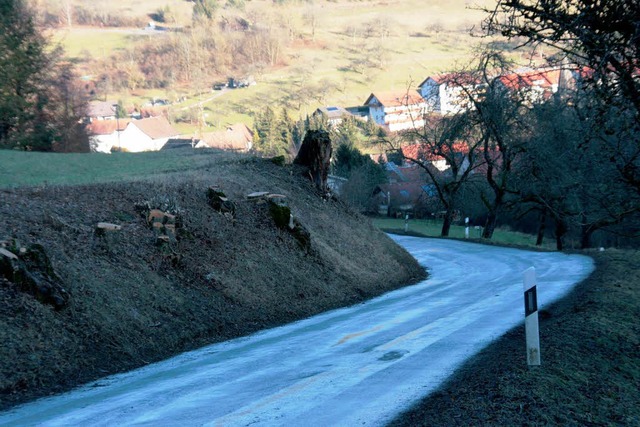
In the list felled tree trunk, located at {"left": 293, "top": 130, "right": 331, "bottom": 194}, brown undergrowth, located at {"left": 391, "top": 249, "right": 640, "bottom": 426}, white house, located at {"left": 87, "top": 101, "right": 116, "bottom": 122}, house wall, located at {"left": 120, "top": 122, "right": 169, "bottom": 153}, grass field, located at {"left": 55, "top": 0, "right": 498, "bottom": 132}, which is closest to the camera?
brown undergrowth, located at {"left": 391, "top": 249, "right": 640, "bottom": 426}

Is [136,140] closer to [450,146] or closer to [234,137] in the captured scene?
[234,137]

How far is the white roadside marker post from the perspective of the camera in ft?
26.6

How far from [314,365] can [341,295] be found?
321 inches

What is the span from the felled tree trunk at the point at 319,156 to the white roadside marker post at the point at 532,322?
1710cm

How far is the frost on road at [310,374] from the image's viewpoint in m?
7.36

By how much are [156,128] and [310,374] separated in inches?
3805

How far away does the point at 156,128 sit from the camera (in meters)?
102

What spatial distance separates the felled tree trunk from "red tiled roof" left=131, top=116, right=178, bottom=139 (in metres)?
76.3

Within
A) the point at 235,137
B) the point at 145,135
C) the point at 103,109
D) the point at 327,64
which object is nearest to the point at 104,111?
the point at 103,109

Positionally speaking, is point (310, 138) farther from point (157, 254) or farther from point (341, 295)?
point (157, 254)

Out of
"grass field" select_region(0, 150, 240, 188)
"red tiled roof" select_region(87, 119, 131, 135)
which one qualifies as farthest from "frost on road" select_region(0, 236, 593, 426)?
"red tiled roof" select_region(87, 119, 131, 135)

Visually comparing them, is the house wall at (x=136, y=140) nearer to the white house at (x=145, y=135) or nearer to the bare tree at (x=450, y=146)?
the white house at (x=145, y=135)

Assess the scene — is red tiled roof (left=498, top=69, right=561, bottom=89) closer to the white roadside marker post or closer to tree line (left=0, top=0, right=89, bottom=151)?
the white roadside marker post

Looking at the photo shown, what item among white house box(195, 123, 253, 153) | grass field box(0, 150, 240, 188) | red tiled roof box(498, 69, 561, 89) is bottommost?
grass field box(0, 150, 240, 188)
